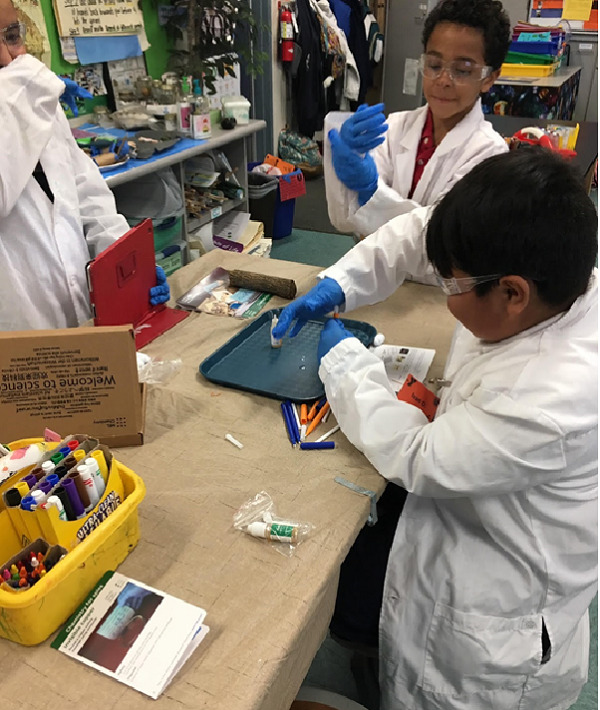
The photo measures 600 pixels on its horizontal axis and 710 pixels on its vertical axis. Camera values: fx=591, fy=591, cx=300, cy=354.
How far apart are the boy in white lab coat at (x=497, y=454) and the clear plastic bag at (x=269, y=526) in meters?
0.18

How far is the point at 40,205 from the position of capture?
1407 mm

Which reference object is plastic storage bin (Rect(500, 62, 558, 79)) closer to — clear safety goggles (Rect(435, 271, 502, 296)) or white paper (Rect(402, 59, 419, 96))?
white paper (Rect(402, 59, 419, 96))

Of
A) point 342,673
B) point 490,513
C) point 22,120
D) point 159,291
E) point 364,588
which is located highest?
point 22,120

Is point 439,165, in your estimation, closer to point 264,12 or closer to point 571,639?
point 571,639

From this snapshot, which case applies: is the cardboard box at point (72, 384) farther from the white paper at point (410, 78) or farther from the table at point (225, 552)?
the white paper at point (410, 78)

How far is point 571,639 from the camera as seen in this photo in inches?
41.0

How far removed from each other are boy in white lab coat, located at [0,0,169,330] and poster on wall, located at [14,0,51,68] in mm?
1144

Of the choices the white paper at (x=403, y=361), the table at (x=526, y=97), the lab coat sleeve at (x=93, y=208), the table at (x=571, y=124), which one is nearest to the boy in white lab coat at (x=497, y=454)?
the white paper at (x=403, y=361)

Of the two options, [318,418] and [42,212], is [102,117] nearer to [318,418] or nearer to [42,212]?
[42,212]

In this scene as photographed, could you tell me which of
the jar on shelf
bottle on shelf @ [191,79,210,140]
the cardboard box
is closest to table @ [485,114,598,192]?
bottle on shelf @ [191,79,210,140]

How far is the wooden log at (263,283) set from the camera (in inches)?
58.9

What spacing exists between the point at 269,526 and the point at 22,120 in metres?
1.11

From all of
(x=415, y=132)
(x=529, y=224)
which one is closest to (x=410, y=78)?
(x=415, y=132)

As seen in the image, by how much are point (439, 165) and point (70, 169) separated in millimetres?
994
